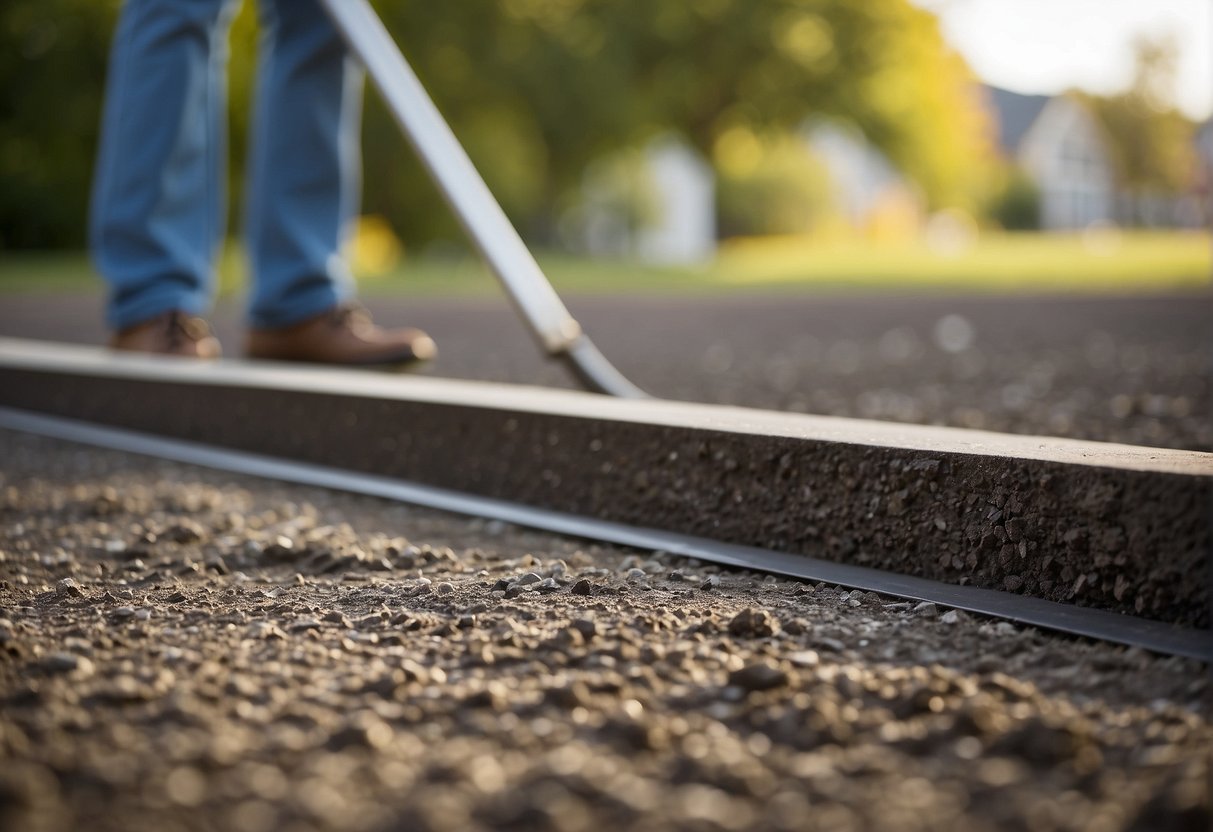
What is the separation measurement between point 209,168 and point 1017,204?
4049cm

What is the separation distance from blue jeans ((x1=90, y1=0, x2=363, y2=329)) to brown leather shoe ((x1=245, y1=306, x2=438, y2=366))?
0.11 feet

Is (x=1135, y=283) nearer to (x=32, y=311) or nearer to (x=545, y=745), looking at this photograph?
(x=32, y=311)

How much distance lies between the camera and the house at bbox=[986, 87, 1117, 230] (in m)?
52.8

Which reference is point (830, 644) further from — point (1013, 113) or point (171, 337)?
point (1013, 113)

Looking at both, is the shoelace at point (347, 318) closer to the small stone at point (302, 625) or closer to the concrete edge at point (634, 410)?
the concrete edge at point (634, 410)

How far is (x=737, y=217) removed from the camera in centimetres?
3447

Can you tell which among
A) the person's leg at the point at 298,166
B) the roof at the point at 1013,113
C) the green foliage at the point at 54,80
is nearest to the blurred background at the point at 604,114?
the green foliage at the point at 54,80

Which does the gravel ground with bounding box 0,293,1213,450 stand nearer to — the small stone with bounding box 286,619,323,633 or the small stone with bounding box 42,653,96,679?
the small stone with bounding box 286,619,323,633

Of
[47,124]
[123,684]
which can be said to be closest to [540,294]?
[123,684]

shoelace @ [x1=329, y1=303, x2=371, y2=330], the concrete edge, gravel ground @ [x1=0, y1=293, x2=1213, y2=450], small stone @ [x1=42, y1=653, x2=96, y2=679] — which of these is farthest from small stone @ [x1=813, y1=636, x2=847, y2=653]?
shoelace @ [x1=329, y1=303, x2=371, y2=330]

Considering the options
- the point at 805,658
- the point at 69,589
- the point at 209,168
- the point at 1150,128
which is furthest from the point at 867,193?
the point at 805,658

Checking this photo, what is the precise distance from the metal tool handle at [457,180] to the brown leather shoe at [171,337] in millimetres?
833

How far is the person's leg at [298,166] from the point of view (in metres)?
3.01

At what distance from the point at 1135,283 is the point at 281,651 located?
10489 mm
